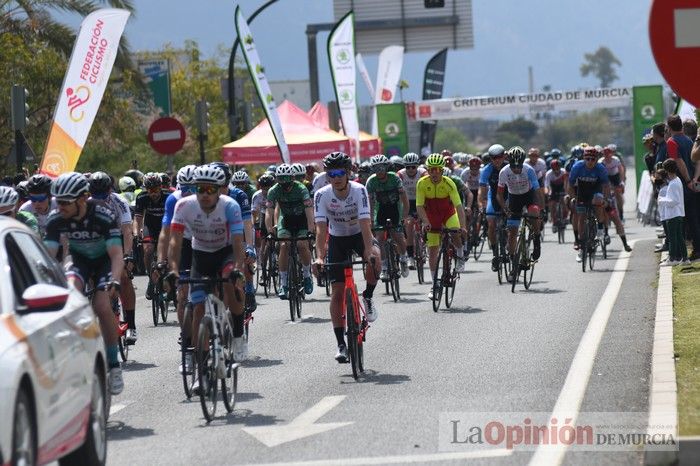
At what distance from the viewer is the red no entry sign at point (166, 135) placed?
29.0m

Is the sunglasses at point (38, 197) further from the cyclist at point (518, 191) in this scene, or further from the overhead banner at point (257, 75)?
the overhead banner at point (257, 75)

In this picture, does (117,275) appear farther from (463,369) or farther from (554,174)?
(554,174)

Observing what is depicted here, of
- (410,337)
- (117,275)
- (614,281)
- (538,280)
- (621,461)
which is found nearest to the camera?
(621,461)

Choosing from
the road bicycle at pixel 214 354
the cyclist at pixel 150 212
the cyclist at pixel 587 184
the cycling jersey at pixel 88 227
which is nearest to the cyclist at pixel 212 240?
the road bicycle at pixel 214 354

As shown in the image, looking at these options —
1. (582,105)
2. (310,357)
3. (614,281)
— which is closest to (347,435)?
(310,357)

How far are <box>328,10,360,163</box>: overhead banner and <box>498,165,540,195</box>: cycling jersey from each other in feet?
65.7

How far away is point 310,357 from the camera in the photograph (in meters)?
14.9

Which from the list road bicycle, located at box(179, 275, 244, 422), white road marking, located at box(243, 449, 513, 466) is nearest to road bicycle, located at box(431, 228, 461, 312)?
road bicycle, located at box(179, 275, 244, 422)

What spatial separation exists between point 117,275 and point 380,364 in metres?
3.08

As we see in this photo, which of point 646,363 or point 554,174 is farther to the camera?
point 554,174

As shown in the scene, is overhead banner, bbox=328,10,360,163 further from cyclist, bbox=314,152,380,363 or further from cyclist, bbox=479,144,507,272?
cyclist, bbox=314,152,380,363

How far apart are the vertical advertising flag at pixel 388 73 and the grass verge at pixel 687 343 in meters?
35.1

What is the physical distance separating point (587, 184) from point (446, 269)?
544 cm

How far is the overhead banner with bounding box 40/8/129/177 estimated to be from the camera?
23953 millimetres
